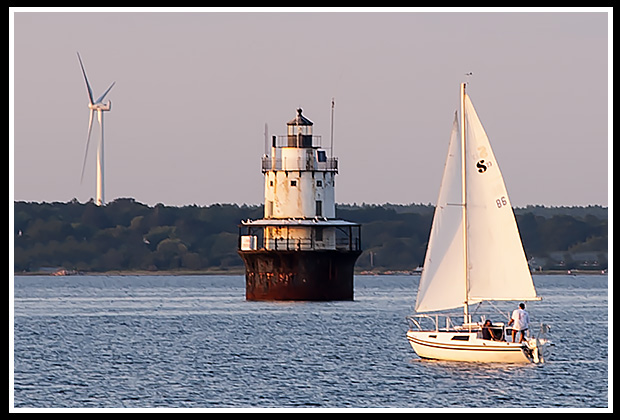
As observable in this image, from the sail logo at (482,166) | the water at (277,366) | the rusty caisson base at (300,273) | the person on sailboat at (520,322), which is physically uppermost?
the sail logo at (482,166)

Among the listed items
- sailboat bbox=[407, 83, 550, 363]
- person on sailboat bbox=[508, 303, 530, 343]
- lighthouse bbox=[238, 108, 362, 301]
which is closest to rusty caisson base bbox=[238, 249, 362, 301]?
lighthouse bbox=[238, 108, 362, 301]

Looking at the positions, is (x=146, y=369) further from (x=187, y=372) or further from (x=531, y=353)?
(x=531, y=353)

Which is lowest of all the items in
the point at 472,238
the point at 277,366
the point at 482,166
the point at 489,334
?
the point at 277,366

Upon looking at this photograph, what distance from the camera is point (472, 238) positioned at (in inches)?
1970

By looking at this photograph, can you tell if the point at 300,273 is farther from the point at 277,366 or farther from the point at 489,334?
the point at 489,334

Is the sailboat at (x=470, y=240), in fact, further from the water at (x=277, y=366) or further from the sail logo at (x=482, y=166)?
the water at (x=277, y=366)

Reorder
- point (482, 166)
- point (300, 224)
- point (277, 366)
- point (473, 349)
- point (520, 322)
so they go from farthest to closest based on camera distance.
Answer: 1. point (300, 224)
2. point (277, 366)
3. point (482, 166)
4. point (473, 349)
5. point (520, 322)

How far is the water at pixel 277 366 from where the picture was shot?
42.3 metres

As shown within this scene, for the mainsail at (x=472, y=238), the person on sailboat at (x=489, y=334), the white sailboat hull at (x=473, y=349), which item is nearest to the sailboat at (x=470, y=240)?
the mainsail at (x=472, y=238)

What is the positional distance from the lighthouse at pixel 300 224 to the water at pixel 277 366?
5.17m

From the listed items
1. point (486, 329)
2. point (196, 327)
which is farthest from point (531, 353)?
point (196, 327)

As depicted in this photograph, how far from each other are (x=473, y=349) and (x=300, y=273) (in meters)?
39.3

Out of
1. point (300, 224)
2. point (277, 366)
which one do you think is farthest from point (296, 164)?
point (277, 366)

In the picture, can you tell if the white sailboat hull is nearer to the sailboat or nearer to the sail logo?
the sailboat
